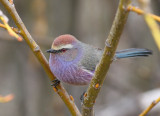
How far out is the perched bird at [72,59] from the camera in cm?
325

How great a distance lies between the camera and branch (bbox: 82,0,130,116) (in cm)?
157

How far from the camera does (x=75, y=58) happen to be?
3605 mm

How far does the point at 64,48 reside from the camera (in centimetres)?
342

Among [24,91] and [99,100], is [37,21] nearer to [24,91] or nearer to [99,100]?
[24,91]

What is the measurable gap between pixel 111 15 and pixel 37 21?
1.80 meters

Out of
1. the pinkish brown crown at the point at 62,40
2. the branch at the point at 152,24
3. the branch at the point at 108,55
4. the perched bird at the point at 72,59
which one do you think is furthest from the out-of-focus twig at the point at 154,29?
the pinkish brown crown at the point at 62,40

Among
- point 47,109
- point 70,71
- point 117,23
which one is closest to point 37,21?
point 47,109

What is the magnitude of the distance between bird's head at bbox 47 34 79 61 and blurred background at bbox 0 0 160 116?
1.39 metres

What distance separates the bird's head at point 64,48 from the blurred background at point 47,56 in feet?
4.55

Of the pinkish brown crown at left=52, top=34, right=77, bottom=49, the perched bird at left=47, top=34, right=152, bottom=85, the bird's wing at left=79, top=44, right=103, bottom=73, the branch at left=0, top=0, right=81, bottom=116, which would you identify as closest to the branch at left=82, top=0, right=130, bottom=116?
the branch at left=0, top=0, right=81, bottom=116

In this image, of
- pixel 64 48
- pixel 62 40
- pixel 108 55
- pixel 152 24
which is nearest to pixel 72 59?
pixel 64 48

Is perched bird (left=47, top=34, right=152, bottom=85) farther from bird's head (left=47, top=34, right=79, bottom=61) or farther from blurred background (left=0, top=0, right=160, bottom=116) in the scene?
blurred background (left=0, top=0, right=160, bottom=116)

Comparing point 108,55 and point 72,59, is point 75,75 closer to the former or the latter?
point 72,59

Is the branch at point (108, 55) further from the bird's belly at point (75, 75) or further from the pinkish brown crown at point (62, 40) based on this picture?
the pinkish brown crown at point (62, 40)
